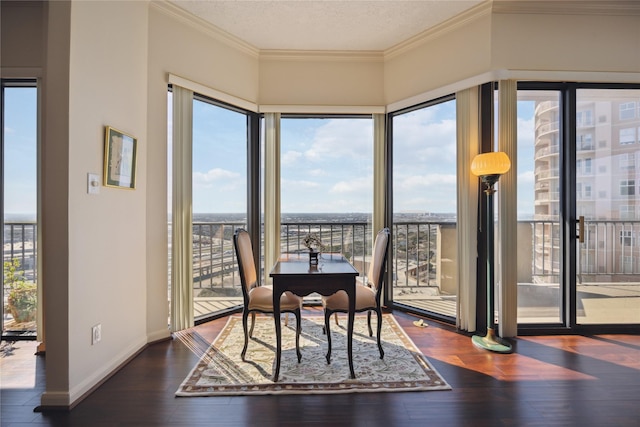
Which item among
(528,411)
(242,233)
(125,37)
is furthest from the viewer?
(242,233)

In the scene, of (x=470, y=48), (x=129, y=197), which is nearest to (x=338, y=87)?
(x=470, y=48)

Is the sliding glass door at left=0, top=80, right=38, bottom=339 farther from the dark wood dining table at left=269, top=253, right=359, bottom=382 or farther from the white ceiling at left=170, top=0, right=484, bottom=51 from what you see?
the dark wood dining table at left=269, top=253, right=359, bottom=382

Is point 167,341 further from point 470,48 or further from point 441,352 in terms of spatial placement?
point 470,48

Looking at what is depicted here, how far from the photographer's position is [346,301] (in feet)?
8.36

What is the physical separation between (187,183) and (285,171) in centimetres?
123

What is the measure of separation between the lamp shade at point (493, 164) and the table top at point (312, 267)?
150cm

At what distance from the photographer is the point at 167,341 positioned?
9.63ft

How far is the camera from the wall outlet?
7.13 feet

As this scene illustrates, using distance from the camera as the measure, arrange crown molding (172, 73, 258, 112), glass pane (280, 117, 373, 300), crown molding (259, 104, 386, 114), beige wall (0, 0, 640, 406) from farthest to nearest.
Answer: glass pane (280, 117, 373, 300)
crown molding (259, 104, 386, 114)
crown molding (172, 73, 258, 112)
beige wall (0, 0, 640, 406)

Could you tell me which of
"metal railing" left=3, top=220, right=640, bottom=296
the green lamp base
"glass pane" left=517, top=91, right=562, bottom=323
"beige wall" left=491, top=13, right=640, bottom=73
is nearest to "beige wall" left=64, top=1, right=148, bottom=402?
"metal railing" left=3, top=220, right=640, bottom=296

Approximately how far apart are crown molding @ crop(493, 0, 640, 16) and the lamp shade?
1.43 m

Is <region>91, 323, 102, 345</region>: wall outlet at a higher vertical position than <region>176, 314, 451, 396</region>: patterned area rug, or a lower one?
higher

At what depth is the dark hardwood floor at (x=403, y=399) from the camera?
1.84 m

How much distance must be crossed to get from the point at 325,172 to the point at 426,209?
1347 mm
